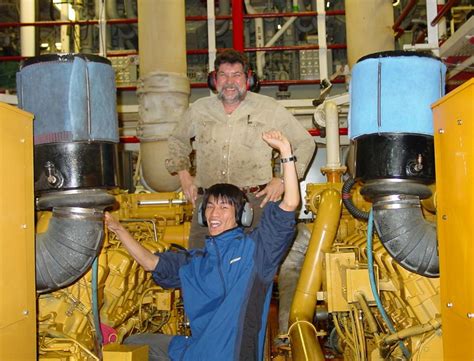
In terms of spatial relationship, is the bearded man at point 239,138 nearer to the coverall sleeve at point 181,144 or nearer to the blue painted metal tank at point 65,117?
the coverall sleeve at point 181,144

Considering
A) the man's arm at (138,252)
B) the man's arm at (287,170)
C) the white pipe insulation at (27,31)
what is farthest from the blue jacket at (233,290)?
the white pipe insulation at (27,31)

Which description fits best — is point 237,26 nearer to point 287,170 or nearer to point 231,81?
point 231,81

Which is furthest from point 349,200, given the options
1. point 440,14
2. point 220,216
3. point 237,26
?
point 237,26

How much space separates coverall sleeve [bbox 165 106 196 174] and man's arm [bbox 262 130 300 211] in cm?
114

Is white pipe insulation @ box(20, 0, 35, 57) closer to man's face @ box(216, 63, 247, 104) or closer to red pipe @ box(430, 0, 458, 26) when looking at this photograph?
man's face @ box(216, 63, 247, 104)

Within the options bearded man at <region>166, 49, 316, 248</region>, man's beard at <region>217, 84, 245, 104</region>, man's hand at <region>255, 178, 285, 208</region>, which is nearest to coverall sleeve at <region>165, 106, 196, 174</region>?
bearded man at <region>166, 49, 316, 248</region>

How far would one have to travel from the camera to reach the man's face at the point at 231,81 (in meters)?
3.19

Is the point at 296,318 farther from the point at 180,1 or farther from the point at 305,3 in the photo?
the point at 305,3

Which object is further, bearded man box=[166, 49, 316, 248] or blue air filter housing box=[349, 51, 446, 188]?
bearded man box=[166, 49, 316, 248]

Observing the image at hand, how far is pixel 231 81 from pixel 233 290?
127cm

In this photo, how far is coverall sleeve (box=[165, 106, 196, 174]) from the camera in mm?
3444

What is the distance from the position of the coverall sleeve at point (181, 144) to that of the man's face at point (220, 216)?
892 millimetres

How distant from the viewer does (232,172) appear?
3309 millimetres

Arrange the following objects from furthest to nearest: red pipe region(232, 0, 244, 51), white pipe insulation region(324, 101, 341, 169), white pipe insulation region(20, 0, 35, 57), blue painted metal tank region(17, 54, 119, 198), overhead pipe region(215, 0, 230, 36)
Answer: overhead pipe region(215, 0, 230, 36)
white pipe insulation region(20, 0, 35, 57)
red pipe region(232, 0, 244, 51)
white pipe insulation region(324, 101, 341, 169)
blue painted metal tank region(17, 54, 119, 198)
